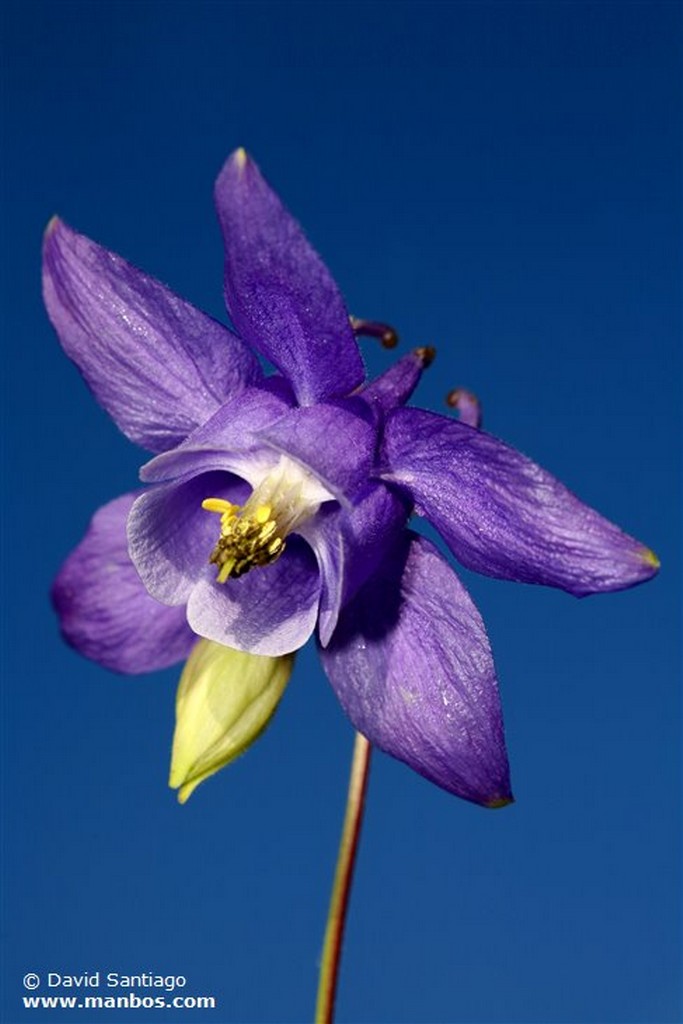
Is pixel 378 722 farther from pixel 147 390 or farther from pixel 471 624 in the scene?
pixel 147 390

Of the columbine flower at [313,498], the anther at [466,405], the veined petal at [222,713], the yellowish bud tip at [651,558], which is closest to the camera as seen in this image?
the yellowish bud tip at [651,558]

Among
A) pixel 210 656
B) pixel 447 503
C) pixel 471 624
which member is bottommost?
pixel 210 656

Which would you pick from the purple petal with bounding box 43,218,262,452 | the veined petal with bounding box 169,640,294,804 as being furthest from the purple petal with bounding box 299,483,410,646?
the purple petal with bounding box 43,218,262,452

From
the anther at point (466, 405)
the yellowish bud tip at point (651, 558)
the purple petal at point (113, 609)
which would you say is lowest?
the purple petal at point (113, 609)

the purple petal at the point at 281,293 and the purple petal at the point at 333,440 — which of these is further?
the purple petal at the point at 333,440

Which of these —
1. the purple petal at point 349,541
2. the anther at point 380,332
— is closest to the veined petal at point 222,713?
the purple petal at point 349,541

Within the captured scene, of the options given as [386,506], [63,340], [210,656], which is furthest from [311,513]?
[63,340]

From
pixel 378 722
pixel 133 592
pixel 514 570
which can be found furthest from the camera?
pixel 133 592

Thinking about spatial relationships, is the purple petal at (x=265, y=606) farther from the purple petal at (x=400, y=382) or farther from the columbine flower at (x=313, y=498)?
the purple petal at (x=400, y=382)
